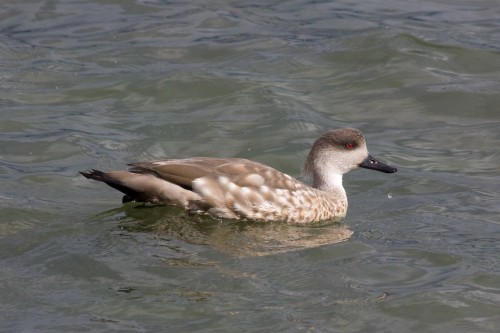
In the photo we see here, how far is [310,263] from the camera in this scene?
10.6 metres

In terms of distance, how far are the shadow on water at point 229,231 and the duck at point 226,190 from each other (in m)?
0.10

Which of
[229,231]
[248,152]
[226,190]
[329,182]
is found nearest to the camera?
[229,231]

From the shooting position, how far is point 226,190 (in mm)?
11602

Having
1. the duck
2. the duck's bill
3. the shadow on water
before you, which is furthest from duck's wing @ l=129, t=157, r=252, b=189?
the duck's bill

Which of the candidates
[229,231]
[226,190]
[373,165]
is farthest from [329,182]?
[229,231]

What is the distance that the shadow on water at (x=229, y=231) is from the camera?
36.3 feet

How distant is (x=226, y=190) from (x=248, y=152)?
8.89ft

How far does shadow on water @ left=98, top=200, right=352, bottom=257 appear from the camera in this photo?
36.3 ft

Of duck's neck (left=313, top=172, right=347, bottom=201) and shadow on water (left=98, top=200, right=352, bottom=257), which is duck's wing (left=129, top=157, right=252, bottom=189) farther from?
duck's neck (left=313, top=172, right=347, bottom=201)

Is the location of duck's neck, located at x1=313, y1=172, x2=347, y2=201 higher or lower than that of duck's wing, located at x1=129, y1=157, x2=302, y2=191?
lower

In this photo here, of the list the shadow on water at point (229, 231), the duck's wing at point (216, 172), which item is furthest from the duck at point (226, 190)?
the shadow on water at point (229, 231)

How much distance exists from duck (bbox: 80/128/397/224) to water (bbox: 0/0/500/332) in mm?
168

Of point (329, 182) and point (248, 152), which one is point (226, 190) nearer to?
point (329, 182)

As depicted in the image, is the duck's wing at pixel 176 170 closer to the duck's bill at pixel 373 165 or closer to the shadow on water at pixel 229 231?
the shadow on water at pixel 229 231
